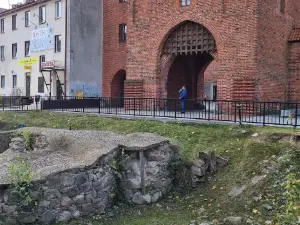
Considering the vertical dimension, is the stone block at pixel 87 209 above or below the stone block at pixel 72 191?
below

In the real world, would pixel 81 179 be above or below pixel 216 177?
above

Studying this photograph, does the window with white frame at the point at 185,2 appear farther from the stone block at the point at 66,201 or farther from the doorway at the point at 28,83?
the doorway at the point at 28,83

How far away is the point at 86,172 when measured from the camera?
28.7ft

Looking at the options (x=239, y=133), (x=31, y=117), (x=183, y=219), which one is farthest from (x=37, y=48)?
(x=183, y=219)

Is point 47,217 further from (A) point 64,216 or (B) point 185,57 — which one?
(B) point 185,57

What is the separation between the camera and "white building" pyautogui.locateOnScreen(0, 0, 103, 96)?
2575 cm

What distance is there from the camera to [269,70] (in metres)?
17.2

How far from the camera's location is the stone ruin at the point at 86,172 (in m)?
8.00

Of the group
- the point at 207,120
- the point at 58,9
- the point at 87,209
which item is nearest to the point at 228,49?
the point at 207,120

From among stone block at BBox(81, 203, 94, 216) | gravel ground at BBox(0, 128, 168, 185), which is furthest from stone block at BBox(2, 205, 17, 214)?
stone block at BBox(81, 203, 94, 216)

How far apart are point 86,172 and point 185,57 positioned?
14.0 m

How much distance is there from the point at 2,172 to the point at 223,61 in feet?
37.1

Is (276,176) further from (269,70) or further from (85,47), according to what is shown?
(85,47)

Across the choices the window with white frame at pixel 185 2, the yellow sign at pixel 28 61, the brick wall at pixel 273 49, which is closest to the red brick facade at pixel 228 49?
the brick wall at pixel 273 49
